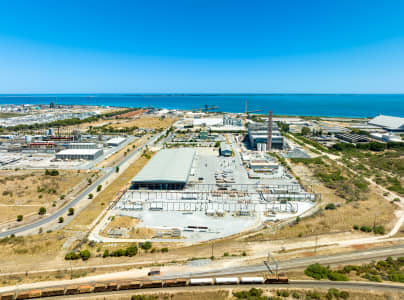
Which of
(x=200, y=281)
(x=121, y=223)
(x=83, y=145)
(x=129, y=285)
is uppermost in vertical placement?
(x=83, y=145)

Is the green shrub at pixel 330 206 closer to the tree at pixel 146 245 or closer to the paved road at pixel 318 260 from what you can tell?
the paved road at pixel 318 260

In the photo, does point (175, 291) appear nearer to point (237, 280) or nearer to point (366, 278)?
point (237, 280)

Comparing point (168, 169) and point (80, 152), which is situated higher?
point (80, 152)

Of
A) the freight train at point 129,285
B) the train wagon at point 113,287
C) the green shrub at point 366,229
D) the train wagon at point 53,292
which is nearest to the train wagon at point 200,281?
the freight train at point 129,285

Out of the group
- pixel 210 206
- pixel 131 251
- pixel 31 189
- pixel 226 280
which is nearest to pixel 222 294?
pixel 226 280

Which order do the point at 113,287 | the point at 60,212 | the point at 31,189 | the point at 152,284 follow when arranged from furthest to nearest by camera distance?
the point at 31,189 < the point at 60,212 < the point at 152,284 < the point at 113,287

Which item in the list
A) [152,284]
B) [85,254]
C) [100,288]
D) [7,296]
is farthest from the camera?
[85,254]

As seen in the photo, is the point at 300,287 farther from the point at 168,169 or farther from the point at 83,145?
the point at 83,145

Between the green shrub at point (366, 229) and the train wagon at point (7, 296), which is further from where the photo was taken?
the green shrub at point (366, 229)
